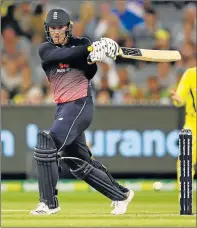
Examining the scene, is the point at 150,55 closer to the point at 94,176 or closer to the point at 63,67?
the point at 63,67

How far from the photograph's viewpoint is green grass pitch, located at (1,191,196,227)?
22.4 ft

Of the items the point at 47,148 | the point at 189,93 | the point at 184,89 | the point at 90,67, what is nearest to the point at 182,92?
the point at 184,89

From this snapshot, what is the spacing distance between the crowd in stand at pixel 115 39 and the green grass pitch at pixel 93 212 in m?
1.91

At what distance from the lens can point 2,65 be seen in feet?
46.2

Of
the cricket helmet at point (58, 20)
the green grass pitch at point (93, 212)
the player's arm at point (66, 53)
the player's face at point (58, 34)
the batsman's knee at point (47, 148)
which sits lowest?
the green grass pitch at point (93, 212)

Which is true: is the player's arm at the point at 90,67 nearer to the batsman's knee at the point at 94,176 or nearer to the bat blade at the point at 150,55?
the bat blade at the point at 150,55

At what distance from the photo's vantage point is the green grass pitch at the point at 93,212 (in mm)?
6824

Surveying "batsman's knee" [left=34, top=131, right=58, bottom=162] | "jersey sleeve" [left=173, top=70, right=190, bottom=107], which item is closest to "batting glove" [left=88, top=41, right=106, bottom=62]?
"batsman's knee" [left=34, top=131, right=58, bottom=162]

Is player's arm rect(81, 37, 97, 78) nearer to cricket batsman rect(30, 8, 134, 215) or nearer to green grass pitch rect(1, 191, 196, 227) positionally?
cricket batsman rect(30, 8, 134, 215)

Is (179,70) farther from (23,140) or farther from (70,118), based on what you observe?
(70,118)

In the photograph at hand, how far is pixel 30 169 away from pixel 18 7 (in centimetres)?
293

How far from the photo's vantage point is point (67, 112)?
25.6 ft

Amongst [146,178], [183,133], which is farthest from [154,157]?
[183,133]

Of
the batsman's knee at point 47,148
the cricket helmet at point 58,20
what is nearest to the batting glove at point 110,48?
the cricket helmet at point 58,20
